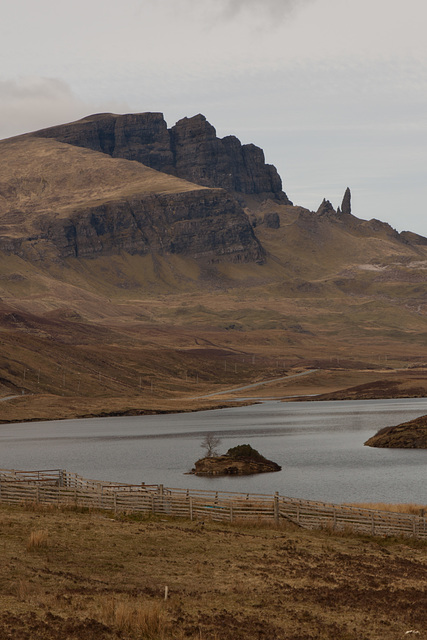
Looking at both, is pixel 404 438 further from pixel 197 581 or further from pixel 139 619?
pixel 139 619

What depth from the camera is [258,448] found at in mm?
115062

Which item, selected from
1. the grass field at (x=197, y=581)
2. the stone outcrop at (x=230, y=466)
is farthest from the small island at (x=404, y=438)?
the grass field at (x=197, y=581)

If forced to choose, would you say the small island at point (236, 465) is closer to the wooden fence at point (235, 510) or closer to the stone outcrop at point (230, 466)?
the stone outcrop at point (230, 466)

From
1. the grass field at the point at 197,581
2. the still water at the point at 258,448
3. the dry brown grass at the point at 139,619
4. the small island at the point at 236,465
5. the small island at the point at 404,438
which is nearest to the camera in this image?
the dry brown grass at the point at 139,619

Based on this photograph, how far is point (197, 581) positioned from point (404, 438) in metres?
85.5

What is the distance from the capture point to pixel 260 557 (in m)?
34.9

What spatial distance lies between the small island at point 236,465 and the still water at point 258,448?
2258 mm

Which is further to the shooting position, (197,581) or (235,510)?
(235,510)

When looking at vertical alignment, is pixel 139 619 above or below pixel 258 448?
below

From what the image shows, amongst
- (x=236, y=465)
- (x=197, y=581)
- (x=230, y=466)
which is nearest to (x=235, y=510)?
(x=197, y=581)

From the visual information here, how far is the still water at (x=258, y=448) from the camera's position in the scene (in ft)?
255

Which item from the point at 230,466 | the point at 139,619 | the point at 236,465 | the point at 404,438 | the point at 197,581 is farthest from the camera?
the point at 404,438

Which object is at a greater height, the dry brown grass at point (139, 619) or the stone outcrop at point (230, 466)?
the stone outcrop at point (230, 466)

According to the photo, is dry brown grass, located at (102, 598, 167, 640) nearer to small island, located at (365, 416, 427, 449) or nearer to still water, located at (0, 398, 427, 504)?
still water, located at (0, 398, 427, 504)
